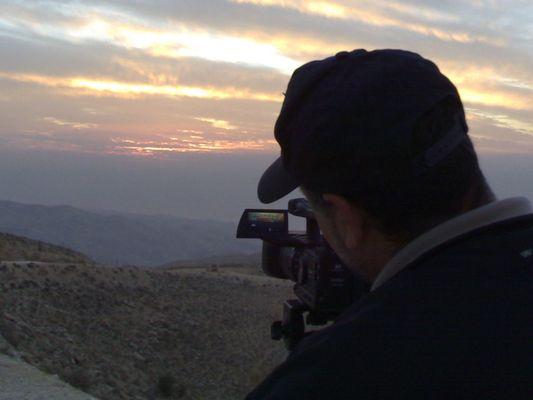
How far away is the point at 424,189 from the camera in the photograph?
59.6 inches

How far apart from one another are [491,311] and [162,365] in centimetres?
1702

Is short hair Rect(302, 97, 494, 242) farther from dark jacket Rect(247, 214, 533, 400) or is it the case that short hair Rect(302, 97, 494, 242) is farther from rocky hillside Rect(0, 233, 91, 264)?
rocky hillside Rect(0, 233, 91, 264)

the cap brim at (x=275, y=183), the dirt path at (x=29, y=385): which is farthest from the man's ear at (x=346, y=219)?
the dirt path at (x=29, y=385)

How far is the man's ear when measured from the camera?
1610 millimetres

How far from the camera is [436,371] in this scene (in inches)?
48.0

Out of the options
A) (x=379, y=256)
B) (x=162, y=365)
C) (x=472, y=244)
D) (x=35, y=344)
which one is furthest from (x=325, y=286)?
(x=162, y=365)

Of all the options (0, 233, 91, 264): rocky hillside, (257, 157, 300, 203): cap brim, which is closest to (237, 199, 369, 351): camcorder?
(257, 157, 300, 203): cap brim

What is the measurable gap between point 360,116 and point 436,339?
0.46 meters

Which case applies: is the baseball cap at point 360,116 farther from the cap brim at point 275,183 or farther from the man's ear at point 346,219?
the cap brim at point 275,183

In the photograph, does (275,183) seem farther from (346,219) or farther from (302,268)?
(302,268)

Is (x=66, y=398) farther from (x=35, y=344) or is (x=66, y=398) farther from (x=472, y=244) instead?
(x=472, y=244)

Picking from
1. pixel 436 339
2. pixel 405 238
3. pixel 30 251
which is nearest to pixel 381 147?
pixel 405 238

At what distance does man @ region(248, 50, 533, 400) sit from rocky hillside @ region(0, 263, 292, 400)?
11391mm

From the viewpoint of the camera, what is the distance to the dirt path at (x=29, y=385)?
9734 mm
